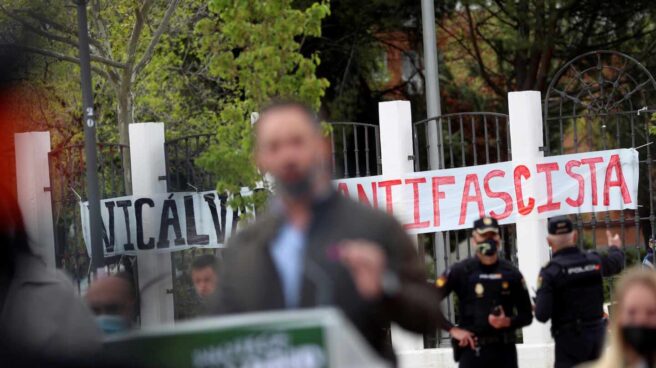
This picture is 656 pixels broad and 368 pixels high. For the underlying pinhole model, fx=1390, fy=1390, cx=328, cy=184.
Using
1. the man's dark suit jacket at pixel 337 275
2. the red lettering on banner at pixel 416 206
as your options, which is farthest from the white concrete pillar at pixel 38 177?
the man's dark suit jacket at pixel 337 275

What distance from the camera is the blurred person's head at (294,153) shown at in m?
3.47

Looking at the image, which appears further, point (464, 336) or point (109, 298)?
point (464, 336)

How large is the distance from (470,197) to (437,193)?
35 cm

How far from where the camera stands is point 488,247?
9.47m

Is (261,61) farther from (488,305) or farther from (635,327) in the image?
(635,327)

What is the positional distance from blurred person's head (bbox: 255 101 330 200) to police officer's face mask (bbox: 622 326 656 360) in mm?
1332

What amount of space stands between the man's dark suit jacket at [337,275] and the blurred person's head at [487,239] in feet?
18.8

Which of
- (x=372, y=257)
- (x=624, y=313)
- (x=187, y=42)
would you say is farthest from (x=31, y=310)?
(x=187, y=42)

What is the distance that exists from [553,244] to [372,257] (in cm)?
655

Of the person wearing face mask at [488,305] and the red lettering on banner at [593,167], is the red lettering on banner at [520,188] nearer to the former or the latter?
the red lettering on banner at [593,167]

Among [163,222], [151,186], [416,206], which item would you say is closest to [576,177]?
[416,206]

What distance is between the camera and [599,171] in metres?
13.8

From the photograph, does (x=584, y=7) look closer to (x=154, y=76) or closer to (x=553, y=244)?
(x=154, y=76)

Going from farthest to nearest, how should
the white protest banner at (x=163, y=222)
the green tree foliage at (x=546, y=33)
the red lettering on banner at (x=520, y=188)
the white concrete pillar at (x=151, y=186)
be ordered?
the green tree foliage at (x=546, y=33), the white concrete pillar at (x=151, y=186), the white protest banner at (x=163, y=222), the red lettering on banner at (x=520, y=188)
